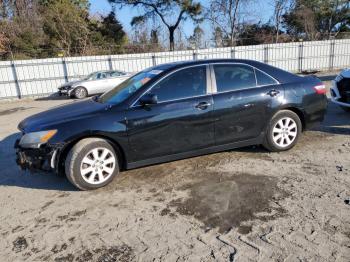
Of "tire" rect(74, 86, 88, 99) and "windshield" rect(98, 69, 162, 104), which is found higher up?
"windshield" rect(98, 69, 162, 104)

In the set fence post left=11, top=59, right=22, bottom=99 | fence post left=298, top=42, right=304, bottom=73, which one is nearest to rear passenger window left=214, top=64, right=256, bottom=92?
fence post left=11, top=59, right=22, bottom=99

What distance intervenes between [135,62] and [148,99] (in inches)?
615

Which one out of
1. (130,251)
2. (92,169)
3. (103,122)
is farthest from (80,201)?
(130,251)

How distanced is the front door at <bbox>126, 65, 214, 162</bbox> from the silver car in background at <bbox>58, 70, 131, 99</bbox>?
12.0 m

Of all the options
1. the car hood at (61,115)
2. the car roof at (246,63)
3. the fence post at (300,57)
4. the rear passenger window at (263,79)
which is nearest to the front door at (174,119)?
the car roof at (246,63)

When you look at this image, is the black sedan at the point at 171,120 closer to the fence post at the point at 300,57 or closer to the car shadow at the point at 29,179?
the car shadow at the point at 29,179

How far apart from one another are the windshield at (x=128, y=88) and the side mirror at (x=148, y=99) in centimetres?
27

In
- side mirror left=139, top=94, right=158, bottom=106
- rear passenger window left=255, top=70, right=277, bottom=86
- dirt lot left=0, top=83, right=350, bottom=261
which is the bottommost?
dirt lot left=0, top=83, right=350, bottom=261

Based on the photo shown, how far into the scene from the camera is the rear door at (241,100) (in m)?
4.77

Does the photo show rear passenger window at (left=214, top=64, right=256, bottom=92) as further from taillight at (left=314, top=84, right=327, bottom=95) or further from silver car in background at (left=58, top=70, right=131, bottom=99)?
silver car in background at (left=58, top=70, right=131, bottom=99)

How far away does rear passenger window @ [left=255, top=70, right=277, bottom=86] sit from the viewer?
5074 millimetres

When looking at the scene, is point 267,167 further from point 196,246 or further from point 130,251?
point 130,251

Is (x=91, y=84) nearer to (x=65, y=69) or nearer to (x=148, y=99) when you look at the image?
(x=65, y=69)

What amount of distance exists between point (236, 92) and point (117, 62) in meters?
15.2
